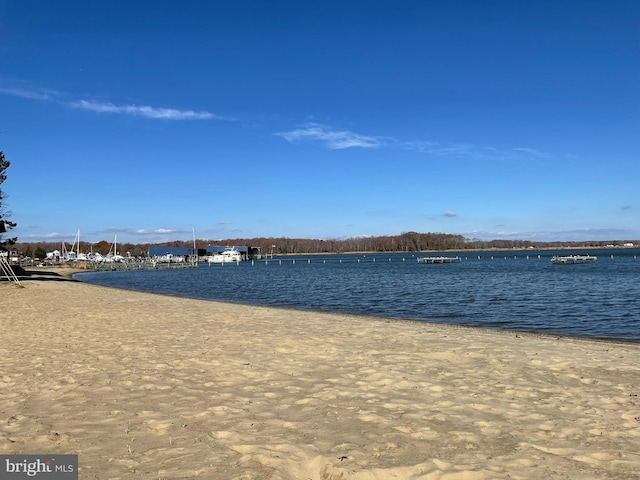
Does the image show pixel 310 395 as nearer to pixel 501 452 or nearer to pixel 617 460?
pixel 501 452

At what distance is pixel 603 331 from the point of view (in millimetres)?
16500

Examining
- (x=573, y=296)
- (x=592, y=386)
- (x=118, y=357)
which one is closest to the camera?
(x=592, y=386)

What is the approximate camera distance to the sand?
462 centimetres

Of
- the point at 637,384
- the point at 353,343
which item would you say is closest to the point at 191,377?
the point at 353,343

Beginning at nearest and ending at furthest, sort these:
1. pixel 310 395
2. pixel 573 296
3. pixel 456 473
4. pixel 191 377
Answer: pixel 456 473 < pixel 310 395 < pixel 191 377 < pixel 573 296

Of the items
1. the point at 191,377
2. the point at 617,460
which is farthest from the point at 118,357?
the point at 617,460

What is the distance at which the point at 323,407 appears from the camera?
641cm

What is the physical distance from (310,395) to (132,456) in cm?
289

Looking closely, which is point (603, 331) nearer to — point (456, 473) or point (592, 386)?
point (592, 386)

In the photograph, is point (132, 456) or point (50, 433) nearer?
point (132, 456)

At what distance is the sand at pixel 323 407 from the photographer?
15.2 ft

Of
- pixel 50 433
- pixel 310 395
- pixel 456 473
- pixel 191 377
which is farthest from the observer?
pixel 191 377

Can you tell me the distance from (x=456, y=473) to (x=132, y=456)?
10.4 ft

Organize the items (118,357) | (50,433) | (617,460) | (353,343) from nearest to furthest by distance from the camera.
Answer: (617,460)
(50,433)
(118,357)
(353,343)
